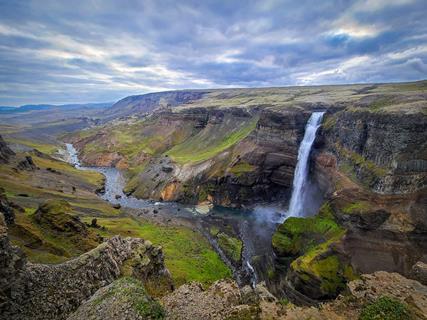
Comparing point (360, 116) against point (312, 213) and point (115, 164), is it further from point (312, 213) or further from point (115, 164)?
point (115, 164)

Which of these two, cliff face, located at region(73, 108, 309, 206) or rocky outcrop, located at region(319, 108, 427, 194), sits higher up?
rocky outcrop, located at region(319, 108, 427, 194)

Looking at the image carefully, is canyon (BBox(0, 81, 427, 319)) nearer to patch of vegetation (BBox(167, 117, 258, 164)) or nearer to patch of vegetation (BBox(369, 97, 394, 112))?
patch of vegetation (BBox(369, 97, 394, 112))

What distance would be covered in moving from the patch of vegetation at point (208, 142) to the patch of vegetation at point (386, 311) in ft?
272

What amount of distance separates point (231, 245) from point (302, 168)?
28660 mm

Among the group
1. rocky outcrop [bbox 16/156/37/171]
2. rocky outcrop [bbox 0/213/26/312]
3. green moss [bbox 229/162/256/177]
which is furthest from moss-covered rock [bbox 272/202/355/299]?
rocky outcrop [bbox 16/156/37/171]

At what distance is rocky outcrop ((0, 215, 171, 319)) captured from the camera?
547 inches

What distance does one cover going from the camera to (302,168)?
72.6 m

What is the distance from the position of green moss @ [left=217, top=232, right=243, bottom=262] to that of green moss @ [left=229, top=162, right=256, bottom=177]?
81.2 ft

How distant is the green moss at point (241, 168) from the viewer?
81.6 meters

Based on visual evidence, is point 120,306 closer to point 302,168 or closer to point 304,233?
point 304,233

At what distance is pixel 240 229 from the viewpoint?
210 ft

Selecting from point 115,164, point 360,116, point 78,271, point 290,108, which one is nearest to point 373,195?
point 360,116

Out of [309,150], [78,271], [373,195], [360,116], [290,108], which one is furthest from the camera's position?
[290,108]

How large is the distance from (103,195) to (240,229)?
160ft
